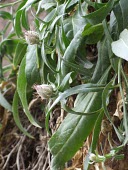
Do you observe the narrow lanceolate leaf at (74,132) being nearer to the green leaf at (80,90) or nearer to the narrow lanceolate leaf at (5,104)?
the green leaf at (80,90)

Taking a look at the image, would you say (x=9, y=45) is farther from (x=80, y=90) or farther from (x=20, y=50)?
(x=80, y=90)

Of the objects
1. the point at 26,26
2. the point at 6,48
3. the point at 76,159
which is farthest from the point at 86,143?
the point at 6,48

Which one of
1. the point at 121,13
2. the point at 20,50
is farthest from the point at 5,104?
the point at 121,13

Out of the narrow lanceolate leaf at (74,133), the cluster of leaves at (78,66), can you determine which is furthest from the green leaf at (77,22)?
the narrow lanceolate leaf at (74,133)

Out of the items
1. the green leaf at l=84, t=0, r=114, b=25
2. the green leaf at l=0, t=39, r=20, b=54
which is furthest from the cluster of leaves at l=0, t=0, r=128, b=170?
the green leaf at l=0, t=39, r=20, b=54

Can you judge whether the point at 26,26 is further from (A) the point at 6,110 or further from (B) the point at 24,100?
(A) the point at 6,110
